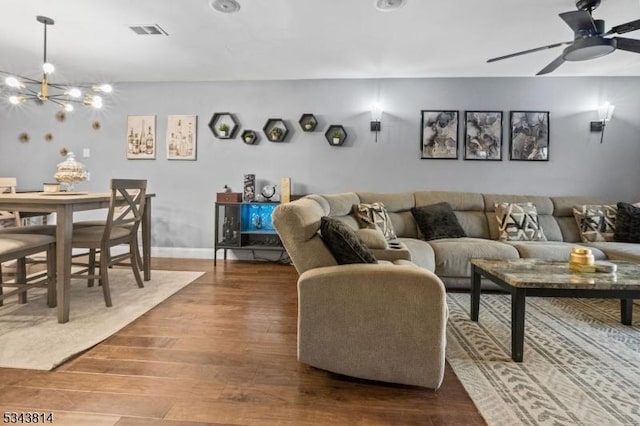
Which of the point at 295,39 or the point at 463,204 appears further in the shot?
the point at 463,204

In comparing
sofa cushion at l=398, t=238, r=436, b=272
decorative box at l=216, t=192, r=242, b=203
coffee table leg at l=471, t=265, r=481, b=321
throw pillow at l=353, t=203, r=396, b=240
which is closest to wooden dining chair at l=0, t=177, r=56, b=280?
decorative box at l=216, t=192, r=242, b=203

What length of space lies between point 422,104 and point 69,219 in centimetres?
393

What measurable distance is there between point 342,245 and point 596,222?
3.34m

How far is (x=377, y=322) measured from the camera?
1545 millimetres

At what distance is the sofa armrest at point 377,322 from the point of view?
1.51 metres

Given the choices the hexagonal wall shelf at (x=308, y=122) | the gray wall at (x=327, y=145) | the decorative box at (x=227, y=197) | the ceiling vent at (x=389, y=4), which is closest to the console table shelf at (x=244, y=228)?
the decorative box at (x=227, y=197)

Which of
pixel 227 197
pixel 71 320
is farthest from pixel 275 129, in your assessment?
pixel 71 320

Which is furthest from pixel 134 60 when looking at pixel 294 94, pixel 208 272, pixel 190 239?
pixel 208 272

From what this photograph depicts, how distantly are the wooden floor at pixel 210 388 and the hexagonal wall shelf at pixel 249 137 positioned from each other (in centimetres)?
272

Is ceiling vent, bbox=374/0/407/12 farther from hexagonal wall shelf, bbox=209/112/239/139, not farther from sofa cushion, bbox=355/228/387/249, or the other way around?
hexagonal wall shelf, bbox=209/112/239/139

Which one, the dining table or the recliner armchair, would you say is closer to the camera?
the recliner armchair

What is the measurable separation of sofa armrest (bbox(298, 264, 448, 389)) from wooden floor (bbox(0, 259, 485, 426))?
0.11 m

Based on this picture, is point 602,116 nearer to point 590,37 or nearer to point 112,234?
point 590,37

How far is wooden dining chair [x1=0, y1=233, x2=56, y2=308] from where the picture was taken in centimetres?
210
